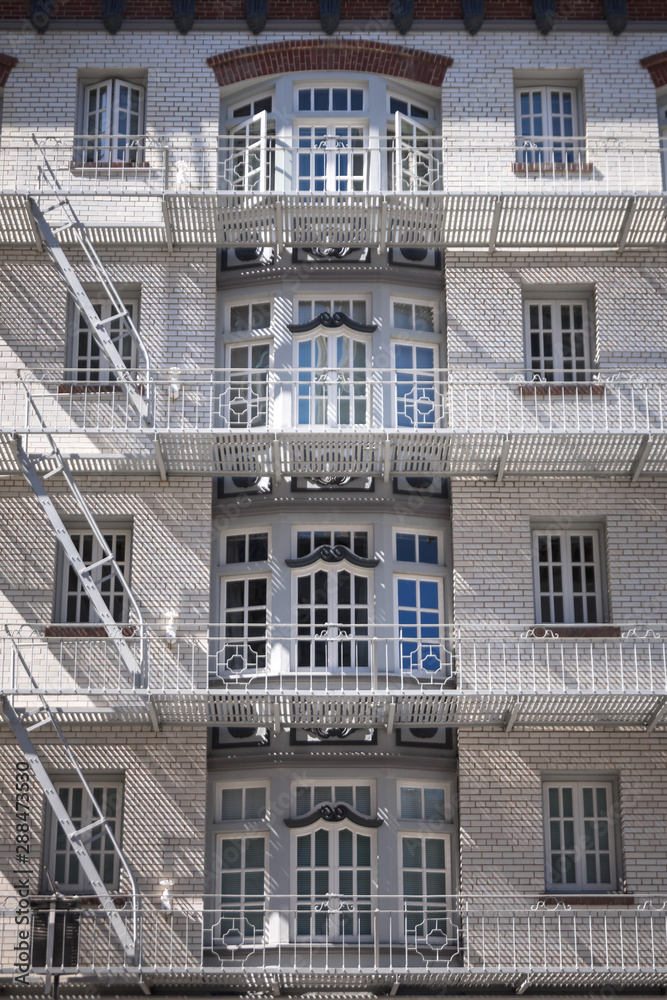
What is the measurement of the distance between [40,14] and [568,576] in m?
11.6

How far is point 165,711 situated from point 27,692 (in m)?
1.94

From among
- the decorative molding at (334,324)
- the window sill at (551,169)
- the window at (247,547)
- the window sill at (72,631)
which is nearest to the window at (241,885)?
the window sill at (72,631)

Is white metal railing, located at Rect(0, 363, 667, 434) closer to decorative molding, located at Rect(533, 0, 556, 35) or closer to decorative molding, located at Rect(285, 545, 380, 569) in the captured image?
decorative molding, located at Rect(285, 545, 380, 569)

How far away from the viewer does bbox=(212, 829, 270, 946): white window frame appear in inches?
780

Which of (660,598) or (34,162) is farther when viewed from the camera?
(34,162)

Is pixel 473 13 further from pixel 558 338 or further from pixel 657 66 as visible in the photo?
pixel 558 338

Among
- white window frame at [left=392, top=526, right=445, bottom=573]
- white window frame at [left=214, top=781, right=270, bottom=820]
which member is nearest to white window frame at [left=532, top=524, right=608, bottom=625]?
white window frame at [left=392, top=526, right=445, bottom=573]

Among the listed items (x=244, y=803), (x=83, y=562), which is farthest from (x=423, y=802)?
(x=83, y=562)

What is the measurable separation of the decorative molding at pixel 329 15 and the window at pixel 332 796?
11.3 m

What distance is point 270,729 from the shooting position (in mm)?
20406

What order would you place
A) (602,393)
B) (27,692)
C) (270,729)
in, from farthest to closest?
(602,393) < (270,729) < (27,692)

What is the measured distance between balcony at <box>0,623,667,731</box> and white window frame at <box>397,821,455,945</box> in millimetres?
1527

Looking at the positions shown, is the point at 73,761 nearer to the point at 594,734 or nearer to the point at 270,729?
the point at 270,729

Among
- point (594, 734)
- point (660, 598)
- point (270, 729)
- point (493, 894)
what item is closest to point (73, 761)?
point (270, 729)
